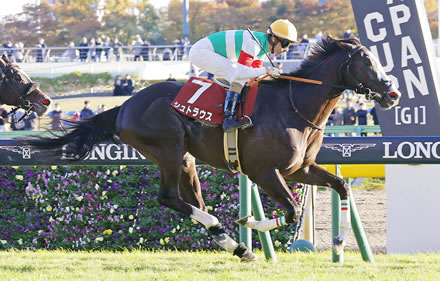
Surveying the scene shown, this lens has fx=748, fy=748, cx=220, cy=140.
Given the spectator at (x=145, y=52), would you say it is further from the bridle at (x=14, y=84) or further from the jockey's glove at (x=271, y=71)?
the jockey's glove at (x=271, y=71)

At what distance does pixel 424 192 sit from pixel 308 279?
2632 millimetres

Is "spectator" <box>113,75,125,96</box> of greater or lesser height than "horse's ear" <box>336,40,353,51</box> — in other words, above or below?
below

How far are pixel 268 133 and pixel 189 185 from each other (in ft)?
2.94

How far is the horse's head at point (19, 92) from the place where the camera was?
5820mm

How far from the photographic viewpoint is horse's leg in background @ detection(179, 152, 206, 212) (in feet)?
18.5

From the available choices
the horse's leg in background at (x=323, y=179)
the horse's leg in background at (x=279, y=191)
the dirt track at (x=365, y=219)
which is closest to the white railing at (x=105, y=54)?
the dirt track at (x=365, y=219)

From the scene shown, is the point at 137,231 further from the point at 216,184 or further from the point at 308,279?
the point at 308,279

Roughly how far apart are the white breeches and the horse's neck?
1.63 ft

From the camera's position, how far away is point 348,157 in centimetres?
567

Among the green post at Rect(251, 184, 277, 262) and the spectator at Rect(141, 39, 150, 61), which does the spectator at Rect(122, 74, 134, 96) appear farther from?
the green post at Rect(251, 184, 277, 262)

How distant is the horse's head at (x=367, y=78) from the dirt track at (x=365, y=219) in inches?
104

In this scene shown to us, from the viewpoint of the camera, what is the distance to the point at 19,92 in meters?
5.82

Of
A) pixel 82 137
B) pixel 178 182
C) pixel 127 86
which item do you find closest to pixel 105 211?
pixel 82 137

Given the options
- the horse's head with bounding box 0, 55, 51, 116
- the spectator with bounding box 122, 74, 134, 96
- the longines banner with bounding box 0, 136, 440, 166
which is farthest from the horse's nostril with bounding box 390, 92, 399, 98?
the spectator with bounding box 122, 74, 134, 96
